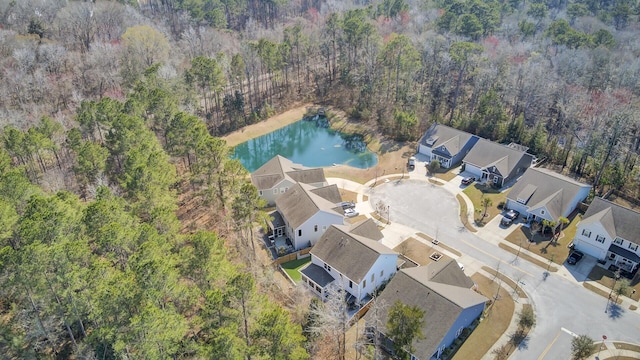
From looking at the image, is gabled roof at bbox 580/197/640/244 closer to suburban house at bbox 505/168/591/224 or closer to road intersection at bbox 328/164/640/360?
suburban house at bbox 505/168/591/224

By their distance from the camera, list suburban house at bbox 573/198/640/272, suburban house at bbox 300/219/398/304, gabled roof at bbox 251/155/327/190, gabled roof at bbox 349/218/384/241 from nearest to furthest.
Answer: suburban house at bbox 300/219/398/304
suburban house at bbox 573/198/640/272
gabled roof at bbox 349/218/384/241
gabled roof at bbox 251/155/327/190

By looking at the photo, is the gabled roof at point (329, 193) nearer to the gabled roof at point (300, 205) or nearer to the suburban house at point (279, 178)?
the gabled roof at point (300, 205)

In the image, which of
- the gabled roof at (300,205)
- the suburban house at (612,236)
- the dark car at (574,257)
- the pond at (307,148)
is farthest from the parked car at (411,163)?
the dark car at (574,257)

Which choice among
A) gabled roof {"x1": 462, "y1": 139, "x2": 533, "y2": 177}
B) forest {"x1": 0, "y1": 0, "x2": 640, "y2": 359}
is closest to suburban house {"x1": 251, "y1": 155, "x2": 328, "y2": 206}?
forest {"x1": 0, "y1": 0, "x2": 640, "y2": 359}

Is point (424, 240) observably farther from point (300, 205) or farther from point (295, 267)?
point (295, 267)

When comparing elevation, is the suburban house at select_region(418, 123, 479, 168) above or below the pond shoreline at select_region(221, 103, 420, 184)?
above
